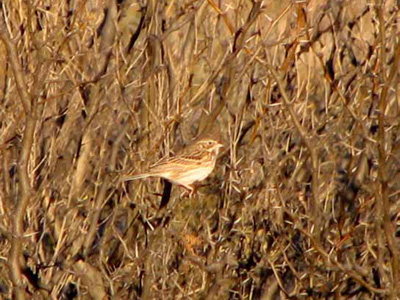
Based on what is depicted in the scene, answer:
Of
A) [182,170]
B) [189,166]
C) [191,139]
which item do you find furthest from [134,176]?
[191,139]

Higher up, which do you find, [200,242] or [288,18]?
[288,18]

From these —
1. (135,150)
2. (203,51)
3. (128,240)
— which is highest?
(203,51)

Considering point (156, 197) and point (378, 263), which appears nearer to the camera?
point (378, 263)

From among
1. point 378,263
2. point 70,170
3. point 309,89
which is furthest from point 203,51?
point 378,263

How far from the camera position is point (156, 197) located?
7.30 m

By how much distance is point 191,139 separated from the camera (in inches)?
292

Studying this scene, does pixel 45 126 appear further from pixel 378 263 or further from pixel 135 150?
pixel 378 263

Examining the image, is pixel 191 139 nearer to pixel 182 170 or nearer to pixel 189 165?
pixel 189 165

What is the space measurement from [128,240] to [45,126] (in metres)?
0.94

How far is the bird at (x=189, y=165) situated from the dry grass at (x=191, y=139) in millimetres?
97

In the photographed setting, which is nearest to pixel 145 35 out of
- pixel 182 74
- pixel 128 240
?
pixel 182 74

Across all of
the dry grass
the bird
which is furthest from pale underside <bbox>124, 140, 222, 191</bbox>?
the dry grass

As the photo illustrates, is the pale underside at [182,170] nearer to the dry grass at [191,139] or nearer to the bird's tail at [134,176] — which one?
the bird's tail at [134,176]

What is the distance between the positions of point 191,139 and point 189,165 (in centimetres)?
29
